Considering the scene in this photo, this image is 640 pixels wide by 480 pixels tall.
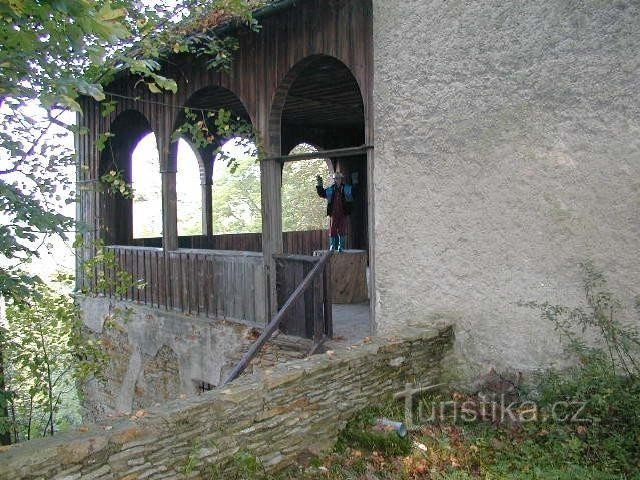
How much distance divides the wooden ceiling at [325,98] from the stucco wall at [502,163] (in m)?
2.01

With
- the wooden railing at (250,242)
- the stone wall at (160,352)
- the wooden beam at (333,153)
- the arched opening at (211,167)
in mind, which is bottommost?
the stone wall at (160,352)

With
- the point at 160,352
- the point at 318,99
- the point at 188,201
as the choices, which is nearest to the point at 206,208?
the point at 318,99

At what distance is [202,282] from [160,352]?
5.54 feet

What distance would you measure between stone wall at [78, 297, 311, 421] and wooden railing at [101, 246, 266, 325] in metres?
0.19

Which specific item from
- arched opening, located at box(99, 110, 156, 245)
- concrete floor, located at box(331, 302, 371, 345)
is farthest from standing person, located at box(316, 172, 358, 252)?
arched opening, located at box(99, 110, 156, 245)

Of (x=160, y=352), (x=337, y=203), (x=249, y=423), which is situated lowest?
(x=160, y=352)

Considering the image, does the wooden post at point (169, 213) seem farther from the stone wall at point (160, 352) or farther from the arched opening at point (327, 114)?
the arched opening at point (327, 114)

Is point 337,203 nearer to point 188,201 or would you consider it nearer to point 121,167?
point 121,167

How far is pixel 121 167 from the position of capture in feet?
37.4

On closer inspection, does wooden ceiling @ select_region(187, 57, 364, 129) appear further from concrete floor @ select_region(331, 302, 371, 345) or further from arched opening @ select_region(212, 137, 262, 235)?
arched opening @ select_region(212, 137, 262, 235)

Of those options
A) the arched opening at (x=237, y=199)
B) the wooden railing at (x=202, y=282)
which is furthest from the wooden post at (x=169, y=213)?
the arched opening at (x=237, y=199)

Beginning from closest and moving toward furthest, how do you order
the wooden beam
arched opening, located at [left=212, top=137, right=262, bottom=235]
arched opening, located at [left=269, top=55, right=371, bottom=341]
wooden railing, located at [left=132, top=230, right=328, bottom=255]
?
the wooden beam
arched opening, located at [left=269, top=55, right=371, bottom=341]
wooden railing, located at [left=132, top=230, right=328, bottom=255]
arched opening, located at [left=212, top=137, right=262, bottom=235]

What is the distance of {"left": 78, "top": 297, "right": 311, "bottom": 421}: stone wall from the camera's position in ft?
26.9

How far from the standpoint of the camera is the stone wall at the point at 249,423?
3.39 metres
